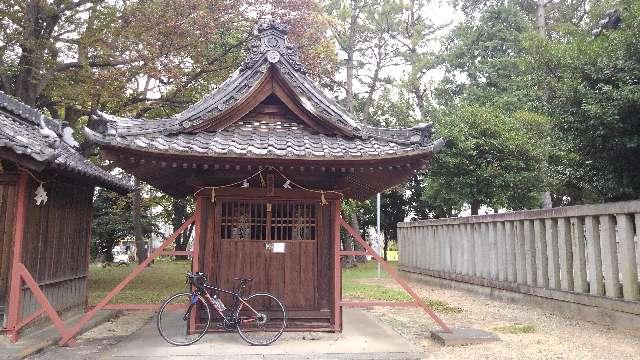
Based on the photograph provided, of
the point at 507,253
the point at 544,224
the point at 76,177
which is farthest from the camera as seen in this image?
the point at 507,253

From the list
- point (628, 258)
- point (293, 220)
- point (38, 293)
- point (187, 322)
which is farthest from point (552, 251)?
point (38, 293)

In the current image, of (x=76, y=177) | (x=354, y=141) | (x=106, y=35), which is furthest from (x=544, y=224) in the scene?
(x=106, y=35)

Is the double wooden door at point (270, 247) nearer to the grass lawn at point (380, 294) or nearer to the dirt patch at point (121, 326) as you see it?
the dirt patch at point (121, 326)

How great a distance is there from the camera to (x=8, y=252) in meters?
8.50

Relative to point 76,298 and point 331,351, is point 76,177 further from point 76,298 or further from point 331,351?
point 331,351

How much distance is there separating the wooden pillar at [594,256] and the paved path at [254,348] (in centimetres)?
487

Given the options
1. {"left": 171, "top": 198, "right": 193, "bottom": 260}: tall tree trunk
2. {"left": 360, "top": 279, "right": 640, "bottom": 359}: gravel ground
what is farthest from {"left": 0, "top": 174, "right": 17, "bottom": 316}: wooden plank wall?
{"left": 171, "top": 198, "right": 193, "bottom": 260}: tall tree trunk

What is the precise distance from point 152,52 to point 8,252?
8.65m

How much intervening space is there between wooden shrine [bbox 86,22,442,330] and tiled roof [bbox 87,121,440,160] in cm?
4

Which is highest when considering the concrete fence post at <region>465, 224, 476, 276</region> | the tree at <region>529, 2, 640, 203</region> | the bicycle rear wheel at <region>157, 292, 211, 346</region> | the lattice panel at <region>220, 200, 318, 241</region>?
the tree at <region>529, 2, 640, 203</region>

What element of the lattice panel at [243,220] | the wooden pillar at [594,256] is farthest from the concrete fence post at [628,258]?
the lattice panel at [243,220]

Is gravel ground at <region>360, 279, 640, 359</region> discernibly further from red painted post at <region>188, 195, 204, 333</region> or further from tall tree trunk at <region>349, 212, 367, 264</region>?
tall tree trunk at <region>349, 212, 367, 264</region>

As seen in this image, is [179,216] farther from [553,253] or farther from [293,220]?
[553,253]

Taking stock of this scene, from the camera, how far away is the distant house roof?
7371mm
